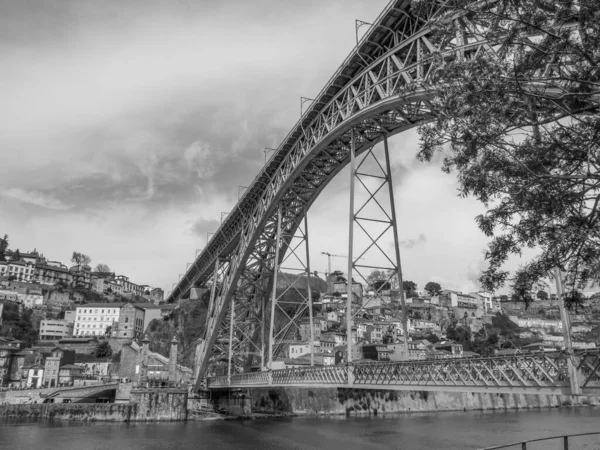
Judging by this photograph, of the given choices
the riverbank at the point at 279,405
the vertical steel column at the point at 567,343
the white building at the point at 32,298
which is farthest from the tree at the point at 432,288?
the vertical steel column at the point at 567,343

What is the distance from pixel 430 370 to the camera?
12.9 m

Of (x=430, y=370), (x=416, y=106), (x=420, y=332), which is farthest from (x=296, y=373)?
(x=420, y=332)

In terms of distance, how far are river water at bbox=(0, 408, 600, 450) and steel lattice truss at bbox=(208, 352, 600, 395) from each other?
868 centimetres

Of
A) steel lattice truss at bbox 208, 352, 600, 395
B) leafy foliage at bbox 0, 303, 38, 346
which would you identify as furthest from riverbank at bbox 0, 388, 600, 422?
leafy foliage at bbox 0, 303, 38, 346

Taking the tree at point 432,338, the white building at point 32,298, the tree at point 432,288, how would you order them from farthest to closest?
the tree at point 432,288 → the white building at point 32,298 → the tree at point 432,338

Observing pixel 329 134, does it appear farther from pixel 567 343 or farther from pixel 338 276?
pixel 338 276

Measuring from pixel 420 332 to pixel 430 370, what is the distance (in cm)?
7895

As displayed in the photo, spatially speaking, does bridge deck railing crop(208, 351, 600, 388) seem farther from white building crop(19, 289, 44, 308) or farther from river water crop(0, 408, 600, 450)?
white building crop(19, 289, 44, 308)

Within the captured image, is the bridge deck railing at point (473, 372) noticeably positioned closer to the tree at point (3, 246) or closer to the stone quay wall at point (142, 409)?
the stone quay wall at point (142, 409)

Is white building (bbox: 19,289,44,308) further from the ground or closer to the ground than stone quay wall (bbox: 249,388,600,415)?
further from the ground

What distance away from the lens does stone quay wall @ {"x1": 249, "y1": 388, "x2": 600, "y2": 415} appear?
4512 centimetres

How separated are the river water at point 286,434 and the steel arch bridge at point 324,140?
6.11 m

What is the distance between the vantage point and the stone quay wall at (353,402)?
45125 millimetres

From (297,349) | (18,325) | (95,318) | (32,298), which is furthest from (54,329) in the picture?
(297,349)
